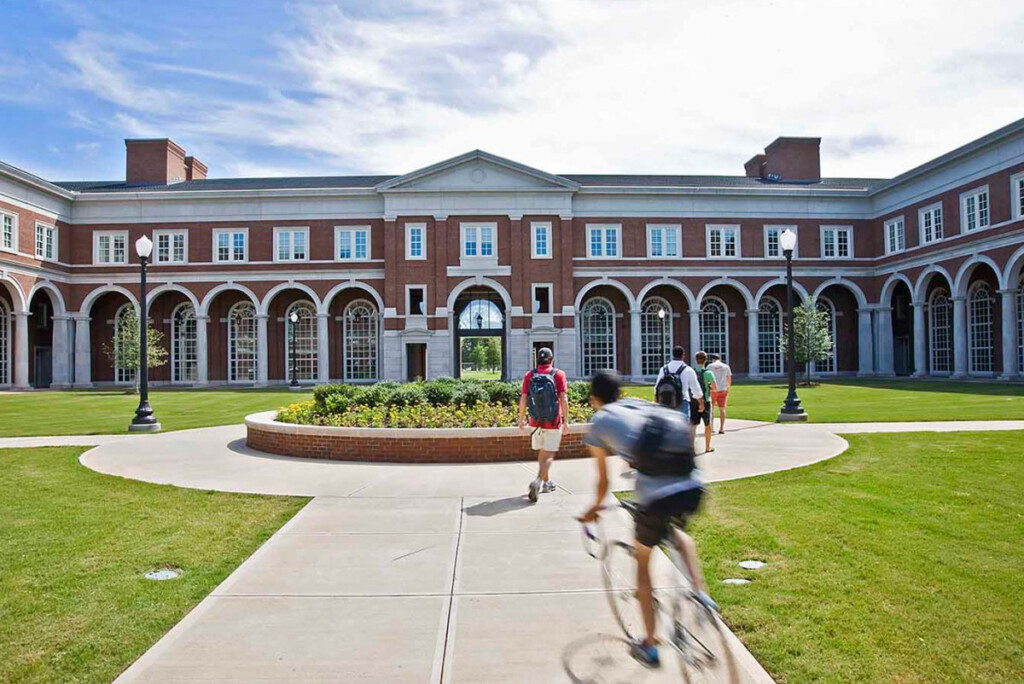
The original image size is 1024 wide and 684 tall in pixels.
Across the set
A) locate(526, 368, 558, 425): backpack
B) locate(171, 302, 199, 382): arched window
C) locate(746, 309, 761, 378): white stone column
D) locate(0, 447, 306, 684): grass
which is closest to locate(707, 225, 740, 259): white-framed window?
locate(746, 309, 761, 378): white stone column

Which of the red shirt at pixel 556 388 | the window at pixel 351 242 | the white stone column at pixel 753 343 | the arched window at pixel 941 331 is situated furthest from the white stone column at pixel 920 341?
the red shirt at pixel 556 388

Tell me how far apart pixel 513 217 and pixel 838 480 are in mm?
33720

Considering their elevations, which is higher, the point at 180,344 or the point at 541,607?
the point at 180,344

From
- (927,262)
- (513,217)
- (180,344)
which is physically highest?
(513,217)

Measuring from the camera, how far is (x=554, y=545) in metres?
6.56

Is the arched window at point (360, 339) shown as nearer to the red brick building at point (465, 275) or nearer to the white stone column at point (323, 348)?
the red brick building at point (465, 275)

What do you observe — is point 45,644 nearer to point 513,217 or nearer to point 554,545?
point 554,545

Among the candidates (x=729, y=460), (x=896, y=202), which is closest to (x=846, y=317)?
(x=896, y=202)

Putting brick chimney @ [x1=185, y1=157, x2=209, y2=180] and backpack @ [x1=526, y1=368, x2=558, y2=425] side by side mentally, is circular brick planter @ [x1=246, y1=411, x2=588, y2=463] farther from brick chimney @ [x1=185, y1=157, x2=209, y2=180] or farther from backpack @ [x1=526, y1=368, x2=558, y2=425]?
brick chimney @ [x1=185, y1=157, x2=209, y2=180]

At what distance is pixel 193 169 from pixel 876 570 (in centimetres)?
5567

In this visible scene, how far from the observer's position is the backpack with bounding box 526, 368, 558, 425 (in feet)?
27.2

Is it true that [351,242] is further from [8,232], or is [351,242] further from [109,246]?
[8,232]

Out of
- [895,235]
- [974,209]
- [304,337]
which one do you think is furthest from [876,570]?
[895,235]

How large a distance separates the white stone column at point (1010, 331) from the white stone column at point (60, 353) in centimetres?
5155
